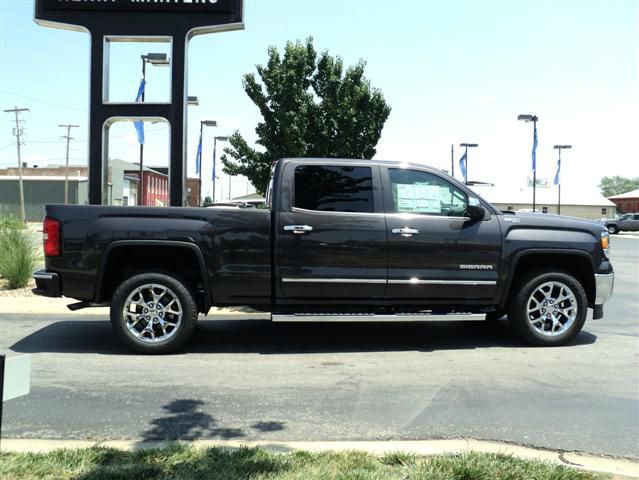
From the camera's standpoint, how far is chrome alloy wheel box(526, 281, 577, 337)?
6.57 metres

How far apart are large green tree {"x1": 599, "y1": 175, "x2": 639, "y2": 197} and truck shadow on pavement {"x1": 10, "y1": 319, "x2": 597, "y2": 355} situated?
157706 millimetres

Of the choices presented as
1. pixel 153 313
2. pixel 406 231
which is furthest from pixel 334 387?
pixel 153 313

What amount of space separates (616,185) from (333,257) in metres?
168

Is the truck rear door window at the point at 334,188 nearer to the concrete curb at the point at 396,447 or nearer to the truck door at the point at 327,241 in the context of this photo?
the truck door at the point at 327,241

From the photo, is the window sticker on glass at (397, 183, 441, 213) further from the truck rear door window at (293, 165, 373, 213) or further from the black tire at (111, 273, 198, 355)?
the black tire at (111, 273, 198, 355)

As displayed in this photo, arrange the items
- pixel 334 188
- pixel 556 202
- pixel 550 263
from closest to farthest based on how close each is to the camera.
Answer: pixel 334 188
pixel 550 263
pixel 556 202

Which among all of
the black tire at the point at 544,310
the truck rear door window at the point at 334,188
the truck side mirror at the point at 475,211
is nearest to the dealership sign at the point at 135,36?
the truck rear door window at the point at 334,188

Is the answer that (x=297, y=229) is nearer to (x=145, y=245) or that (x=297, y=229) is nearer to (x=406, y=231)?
(x=406, y=231)

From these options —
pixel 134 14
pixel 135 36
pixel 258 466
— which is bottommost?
pixel 258 466

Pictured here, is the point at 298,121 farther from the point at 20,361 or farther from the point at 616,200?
the point at 616,200

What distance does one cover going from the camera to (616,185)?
506ft

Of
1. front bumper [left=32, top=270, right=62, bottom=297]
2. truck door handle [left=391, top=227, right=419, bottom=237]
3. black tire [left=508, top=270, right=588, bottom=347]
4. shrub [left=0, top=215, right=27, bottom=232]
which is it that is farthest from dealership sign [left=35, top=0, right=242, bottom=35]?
black tire [left=508, top=270, right=588, bottom=347]

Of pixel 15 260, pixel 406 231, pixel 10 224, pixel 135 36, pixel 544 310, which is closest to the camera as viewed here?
pixel 406 231

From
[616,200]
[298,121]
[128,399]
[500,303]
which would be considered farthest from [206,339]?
[616,200]
